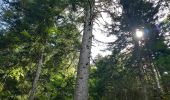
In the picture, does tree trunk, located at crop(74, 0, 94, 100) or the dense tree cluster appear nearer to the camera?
tree trunk, located at crop(74, 0, 94, 100)

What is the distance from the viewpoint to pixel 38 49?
1547 centimetres

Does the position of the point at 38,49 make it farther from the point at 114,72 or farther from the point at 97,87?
the point at 114,72

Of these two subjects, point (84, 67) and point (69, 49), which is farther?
point (69, 49)

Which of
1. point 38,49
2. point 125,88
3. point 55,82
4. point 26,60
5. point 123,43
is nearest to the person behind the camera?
point 125,88

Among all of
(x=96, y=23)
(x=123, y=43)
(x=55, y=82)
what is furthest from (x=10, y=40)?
(x=123, y=43)

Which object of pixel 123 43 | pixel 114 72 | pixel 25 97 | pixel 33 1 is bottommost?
pixel 25 97

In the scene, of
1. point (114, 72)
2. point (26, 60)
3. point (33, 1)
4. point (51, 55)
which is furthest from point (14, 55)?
point (114, 72)

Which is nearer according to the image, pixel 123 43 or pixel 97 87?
pixel 97 87

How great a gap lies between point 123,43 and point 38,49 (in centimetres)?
902

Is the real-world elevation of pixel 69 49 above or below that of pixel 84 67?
above

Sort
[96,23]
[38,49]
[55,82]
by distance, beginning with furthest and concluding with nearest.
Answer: [55,82], [38,49], [96,23]

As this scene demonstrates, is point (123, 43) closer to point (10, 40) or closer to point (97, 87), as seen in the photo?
point (97, 87)

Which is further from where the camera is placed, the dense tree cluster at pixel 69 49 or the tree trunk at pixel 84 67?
the dense tree cluster at pixel 69 49

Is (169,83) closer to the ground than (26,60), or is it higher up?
closer to the ground
